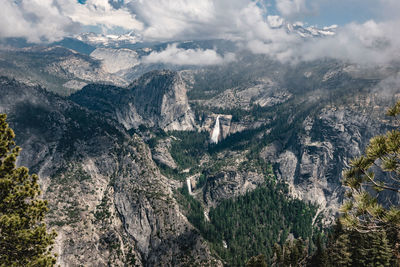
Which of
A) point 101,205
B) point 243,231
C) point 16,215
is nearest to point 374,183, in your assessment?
point 16,215

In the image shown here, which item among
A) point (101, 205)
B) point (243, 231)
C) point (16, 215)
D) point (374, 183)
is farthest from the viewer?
point (243, 231)

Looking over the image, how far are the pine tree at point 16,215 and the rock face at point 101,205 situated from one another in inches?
4752

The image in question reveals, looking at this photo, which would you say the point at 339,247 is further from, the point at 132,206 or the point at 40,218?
the point at 132,206

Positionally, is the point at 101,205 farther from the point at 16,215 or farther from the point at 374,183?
the point at 374,183

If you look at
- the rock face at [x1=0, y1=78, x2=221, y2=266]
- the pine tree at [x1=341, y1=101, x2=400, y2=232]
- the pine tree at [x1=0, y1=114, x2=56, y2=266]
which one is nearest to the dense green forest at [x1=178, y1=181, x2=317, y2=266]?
the rock face at [x1=0, y1=78, x2=221, y2=266]

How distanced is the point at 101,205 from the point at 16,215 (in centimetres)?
15436

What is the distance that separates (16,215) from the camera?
24.8 m

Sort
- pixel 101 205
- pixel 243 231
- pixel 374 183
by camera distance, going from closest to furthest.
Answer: pixel 374 183 < pixel 101 205 < pixel 243 231

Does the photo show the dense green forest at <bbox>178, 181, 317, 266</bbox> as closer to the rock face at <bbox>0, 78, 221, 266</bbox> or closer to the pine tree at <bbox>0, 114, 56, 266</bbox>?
the rock face at <bbox>0, 78, 221, 266</bbox>

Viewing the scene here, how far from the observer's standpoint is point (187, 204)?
197 metres

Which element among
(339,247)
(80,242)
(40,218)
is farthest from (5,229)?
(80,242)

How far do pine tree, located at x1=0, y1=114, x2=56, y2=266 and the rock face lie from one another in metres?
121

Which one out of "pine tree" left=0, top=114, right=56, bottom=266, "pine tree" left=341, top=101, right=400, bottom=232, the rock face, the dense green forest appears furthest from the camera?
the dense green forest

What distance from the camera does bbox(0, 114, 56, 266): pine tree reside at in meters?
24.8
